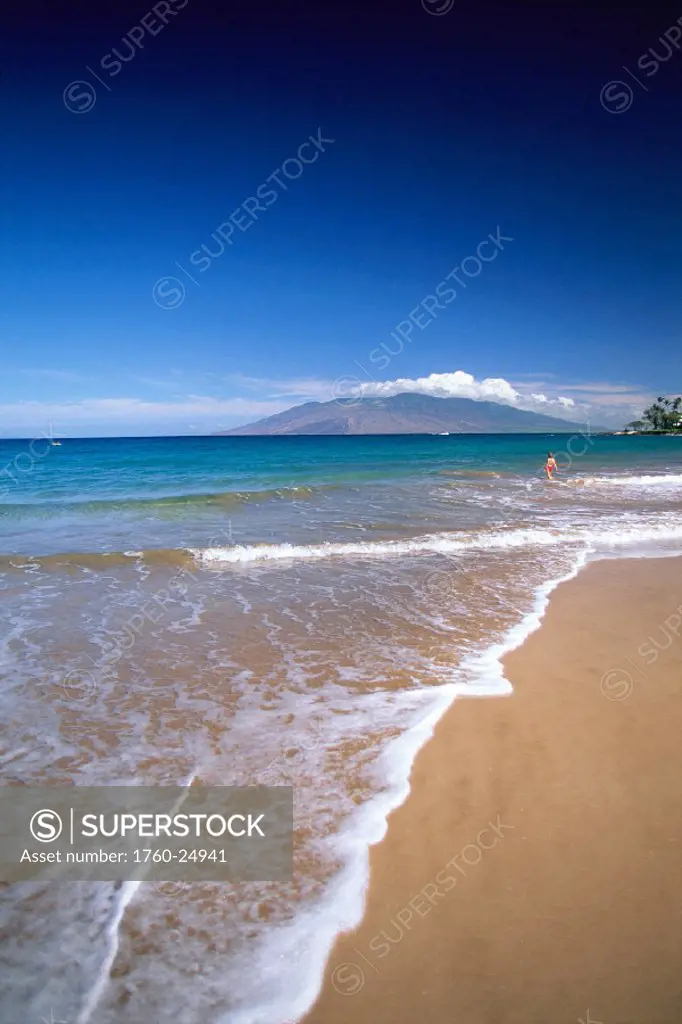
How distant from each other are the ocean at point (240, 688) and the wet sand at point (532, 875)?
0.77 ft

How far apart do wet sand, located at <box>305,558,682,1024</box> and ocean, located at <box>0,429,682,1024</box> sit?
0.24m

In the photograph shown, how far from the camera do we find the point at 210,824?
12.4ft

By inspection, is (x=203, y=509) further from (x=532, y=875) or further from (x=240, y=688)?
(x=532, y=875)

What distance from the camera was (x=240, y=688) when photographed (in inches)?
229

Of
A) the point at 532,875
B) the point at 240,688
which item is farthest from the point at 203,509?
the point at 532,875

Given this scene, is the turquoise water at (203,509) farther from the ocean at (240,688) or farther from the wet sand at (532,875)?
the wet sand at (532,875)

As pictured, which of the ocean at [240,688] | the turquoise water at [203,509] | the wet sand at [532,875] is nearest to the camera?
the wet sand at [532,875]

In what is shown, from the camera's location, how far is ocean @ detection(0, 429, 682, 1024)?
2738 millimetres

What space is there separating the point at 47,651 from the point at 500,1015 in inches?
246

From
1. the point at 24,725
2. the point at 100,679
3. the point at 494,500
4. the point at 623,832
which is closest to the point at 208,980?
the point at 623,832

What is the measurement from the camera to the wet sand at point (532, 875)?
2527mm

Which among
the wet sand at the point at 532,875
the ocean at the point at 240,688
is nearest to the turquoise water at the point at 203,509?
the ocean at the point at 240,688

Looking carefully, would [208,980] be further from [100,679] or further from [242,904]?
[100,679]

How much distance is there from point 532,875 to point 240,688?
3432 millimetres
